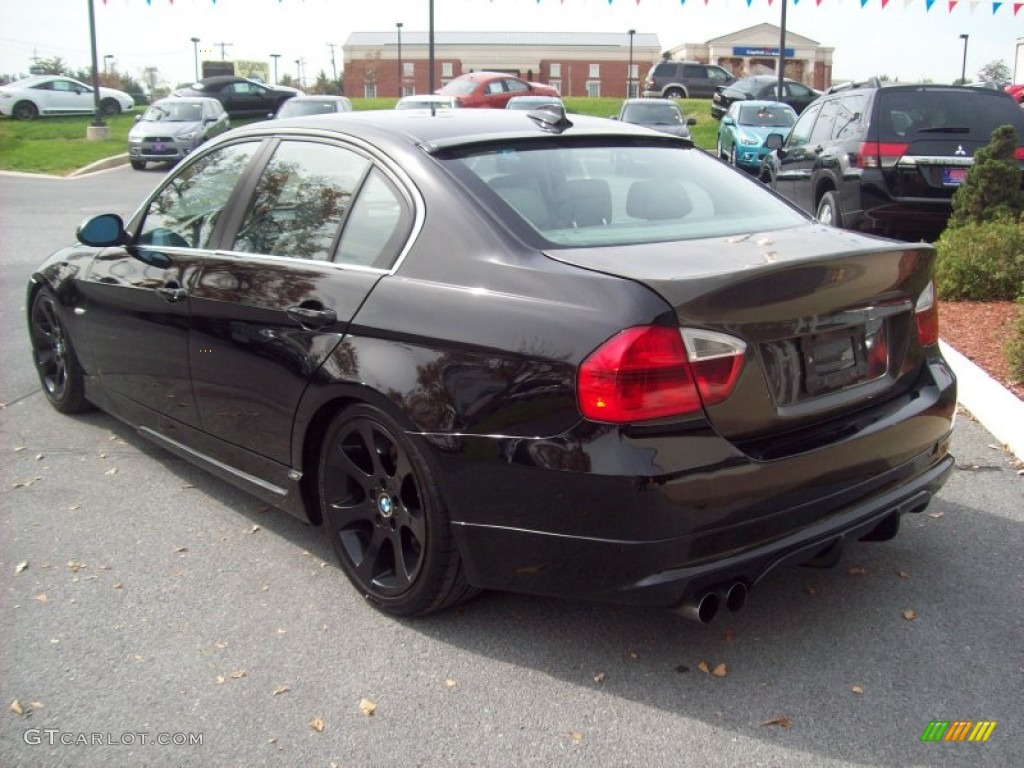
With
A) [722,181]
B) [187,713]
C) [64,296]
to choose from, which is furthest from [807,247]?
[64,296]

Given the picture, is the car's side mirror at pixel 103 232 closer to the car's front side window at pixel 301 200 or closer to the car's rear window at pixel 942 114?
the car's front side window at pixel 301 200

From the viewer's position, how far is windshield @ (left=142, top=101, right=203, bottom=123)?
24234 mm

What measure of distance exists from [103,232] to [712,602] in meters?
3.36

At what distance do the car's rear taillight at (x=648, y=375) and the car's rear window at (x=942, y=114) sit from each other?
769cm

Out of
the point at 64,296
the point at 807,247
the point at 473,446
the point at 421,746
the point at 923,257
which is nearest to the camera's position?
the point at 421,746

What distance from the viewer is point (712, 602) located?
2.97 meters

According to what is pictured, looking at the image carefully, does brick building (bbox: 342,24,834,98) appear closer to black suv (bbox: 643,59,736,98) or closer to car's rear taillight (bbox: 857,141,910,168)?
black suv (bbox: 643,59,736,98)

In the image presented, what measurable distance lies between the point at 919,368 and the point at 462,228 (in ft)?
5.50

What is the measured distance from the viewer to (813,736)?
2846 millimetres

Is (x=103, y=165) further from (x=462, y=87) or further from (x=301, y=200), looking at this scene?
(x=301, y=200)

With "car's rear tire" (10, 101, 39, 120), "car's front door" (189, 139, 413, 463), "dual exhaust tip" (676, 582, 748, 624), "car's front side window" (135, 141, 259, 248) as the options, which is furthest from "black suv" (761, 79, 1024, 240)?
"car's rear tire" (10, 101, 39, 120)

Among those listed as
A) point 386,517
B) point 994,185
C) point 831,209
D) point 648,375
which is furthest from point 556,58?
point 648,375

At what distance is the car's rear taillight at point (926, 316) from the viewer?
359cm

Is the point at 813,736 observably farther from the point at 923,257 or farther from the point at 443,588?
the point at 923,257
